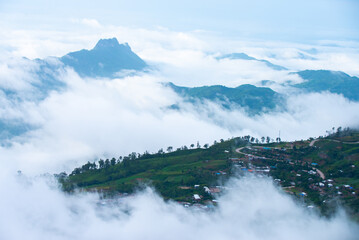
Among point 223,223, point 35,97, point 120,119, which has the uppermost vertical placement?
point 35,97

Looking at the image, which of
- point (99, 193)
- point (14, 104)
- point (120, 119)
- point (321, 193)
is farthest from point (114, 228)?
point (14, 104)

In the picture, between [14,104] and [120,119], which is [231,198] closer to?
[120,119]

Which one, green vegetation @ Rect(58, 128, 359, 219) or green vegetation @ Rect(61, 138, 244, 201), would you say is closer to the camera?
→ green vegetation @ Rect(58, 128, 359, 219)

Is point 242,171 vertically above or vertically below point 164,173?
below

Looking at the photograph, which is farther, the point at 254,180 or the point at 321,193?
the point at 254,180

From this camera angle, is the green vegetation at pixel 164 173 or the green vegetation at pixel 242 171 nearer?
the green vegetation at pixel 242 171

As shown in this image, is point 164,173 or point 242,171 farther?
point 164,173

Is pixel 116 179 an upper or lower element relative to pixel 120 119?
lower

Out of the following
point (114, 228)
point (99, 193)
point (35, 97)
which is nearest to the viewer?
point (114, 228)

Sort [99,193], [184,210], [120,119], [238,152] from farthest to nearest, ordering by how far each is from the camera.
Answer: [120,119]
[238,152]
[99,193]
[184,210]
